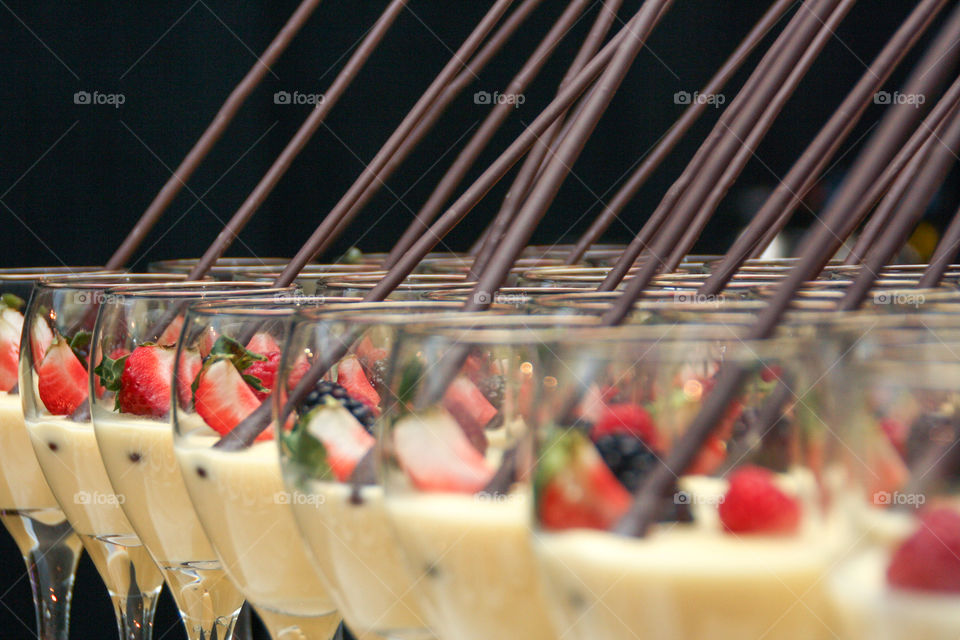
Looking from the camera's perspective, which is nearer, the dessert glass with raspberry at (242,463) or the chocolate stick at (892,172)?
the dessert glass with raspberry at (242,463)

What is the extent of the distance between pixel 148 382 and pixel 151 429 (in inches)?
1.0

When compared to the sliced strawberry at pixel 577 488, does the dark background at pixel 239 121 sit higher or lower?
higher

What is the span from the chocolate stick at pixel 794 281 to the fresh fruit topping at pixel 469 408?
72 mm

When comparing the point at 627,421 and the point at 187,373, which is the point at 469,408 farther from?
the point at 187,373

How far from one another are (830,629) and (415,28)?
202cm

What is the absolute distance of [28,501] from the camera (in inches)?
31.9

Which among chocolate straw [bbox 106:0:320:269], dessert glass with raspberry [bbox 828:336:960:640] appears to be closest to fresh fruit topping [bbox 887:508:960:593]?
dessert glass with raspberry [bbox 828:336:960:640]

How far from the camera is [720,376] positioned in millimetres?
318

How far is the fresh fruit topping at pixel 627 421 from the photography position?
0.32 metres

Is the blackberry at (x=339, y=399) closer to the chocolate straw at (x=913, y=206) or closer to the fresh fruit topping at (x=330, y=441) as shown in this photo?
the fresh fruit topping at (x=330, y=441)

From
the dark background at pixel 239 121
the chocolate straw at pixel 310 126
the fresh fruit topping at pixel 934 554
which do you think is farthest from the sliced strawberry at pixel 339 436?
the dark background at pixel 239 121

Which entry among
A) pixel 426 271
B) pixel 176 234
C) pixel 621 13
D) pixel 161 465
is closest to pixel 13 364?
pixel 161 465

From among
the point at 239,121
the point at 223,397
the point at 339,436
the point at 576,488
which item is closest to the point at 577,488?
the point at 576,488

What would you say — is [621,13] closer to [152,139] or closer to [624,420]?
[152,139]
